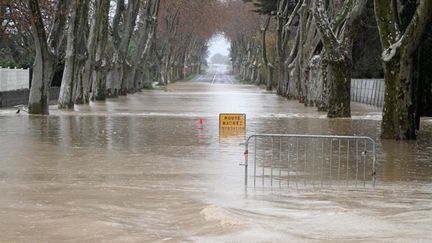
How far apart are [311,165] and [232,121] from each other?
21.8ft

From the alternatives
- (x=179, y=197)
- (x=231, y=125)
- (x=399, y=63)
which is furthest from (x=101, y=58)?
(x=179, y=197)

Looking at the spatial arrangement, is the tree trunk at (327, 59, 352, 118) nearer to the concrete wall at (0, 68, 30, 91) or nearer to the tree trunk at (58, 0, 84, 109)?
the tree trunk at (58, 0, 84, 109)

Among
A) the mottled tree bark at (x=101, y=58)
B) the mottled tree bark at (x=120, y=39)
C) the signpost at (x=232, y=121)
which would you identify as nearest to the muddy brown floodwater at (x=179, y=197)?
the signpost at (x=232, y=121)

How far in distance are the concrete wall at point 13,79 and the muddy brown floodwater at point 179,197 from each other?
19.5 meters

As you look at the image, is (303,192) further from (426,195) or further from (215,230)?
(215,230)

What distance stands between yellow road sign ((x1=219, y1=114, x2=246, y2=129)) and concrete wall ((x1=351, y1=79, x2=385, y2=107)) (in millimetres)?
23580

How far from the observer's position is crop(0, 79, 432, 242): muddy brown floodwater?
29.9 feet

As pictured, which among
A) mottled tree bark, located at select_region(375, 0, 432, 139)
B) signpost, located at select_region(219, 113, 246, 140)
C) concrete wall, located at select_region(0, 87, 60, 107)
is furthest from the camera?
concrete wall, located at select_region(0, 87, 60, 107)

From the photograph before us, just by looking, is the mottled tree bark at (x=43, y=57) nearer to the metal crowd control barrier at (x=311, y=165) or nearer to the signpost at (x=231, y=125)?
the signpost at (x=231, y=125)

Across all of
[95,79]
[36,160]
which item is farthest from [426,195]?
[95,79]

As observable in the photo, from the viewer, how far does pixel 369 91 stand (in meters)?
50.0

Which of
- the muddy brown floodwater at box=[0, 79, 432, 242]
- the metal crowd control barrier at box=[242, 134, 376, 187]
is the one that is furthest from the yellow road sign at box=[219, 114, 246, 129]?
the metal crowd control barrier at box=[242, 134, 376, 187]

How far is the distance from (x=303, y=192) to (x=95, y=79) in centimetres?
3679

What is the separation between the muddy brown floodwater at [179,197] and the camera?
29.9 feet
